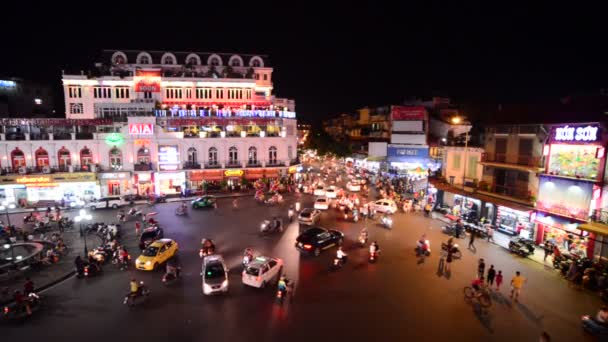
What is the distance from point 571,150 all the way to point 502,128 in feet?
18.5

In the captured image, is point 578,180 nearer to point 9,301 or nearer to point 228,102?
point 9,301

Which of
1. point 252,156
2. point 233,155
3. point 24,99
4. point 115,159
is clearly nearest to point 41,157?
point 115,159

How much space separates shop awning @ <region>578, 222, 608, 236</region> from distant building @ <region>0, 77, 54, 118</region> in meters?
64.2

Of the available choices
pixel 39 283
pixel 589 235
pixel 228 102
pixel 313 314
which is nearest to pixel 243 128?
pixel 228 102

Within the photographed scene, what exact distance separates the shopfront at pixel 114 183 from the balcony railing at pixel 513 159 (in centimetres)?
3613

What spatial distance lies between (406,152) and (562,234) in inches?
1028

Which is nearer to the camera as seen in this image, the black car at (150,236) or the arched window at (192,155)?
the black car at (150,236)

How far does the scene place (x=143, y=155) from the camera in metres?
38.4

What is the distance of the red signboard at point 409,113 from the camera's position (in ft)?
152

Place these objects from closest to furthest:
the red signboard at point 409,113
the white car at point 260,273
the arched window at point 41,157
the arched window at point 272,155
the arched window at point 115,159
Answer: the white car at point 260,273, the arched window at point 41,157, the arched window at point 115,159, the arched window at point 272,155, the red signboard at point 409,113

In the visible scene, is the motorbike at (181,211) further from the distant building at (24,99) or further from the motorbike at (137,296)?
the distant building at (24,99)

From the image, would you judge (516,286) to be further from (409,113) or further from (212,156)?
(409,113)

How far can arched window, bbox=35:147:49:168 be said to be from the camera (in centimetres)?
3516

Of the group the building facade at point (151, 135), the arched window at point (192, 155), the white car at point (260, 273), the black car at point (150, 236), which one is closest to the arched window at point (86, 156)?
the building facade at point (151, 135)
